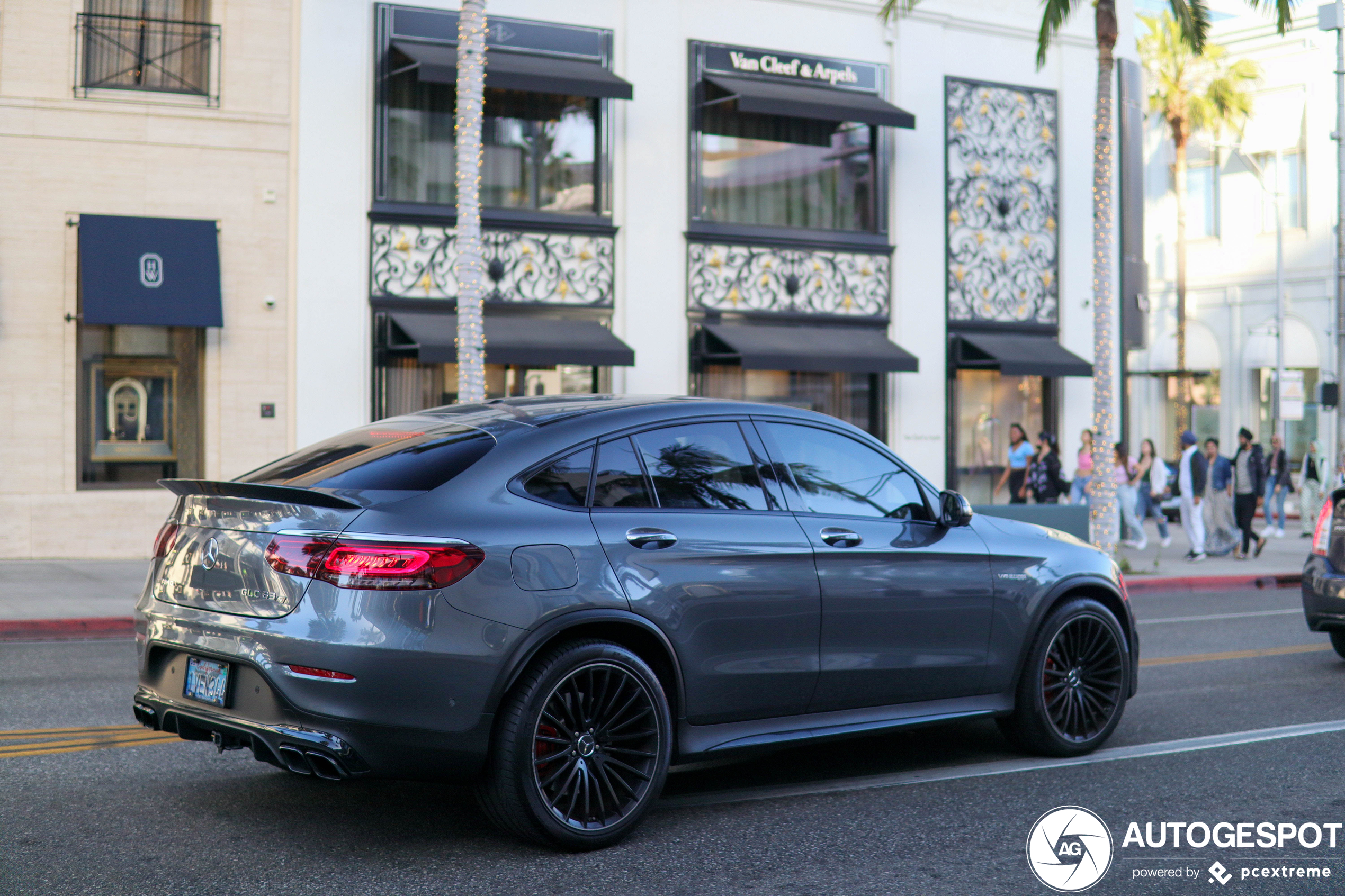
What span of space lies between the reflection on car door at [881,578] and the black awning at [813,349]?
12.8m

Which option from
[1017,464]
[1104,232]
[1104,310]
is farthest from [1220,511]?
[1104,232]

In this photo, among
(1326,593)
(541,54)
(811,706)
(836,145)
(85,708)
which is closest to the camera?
(811,706)

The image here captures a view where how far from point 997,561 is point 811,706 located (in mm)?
1264

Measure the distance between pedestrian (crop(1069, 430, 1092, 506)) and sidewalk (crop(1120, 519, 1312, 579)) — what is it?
3.56 ft

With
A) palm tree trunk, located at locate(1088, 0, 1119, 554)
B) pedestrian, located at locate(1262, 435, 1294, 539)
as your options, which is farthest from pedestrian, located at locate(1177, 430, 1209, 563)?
pedestrian, located at locate(1262, 435, 1294, 539)

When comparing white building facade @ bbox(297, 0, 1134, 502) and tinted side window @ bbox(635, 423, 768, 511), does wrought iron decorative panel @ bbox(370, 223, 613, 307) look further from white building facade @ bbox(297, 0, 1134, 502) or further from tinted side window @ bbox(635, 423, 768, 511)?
tinted side window @ bbox(635, 423, 768, 511)

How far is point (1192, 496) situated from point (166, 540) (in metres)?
17.9

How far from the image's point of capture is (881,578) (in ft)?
18.6

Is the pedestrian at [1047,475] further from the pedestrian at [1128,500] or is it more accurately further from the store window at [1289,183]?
the store window at [1289,183]

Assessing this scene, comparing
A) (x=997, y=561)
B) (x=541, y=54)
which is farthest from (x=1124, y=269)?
(x=997, y=561)

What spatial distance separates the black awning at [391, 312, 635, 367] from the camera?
1705 cm

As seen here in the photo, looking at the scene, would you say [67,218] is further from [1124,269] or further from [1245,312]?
[1245,312]

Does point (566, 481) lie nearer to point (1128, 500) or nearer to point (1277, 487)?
point (1128, 500)

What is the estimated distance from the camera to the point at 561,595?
4.73 metres
